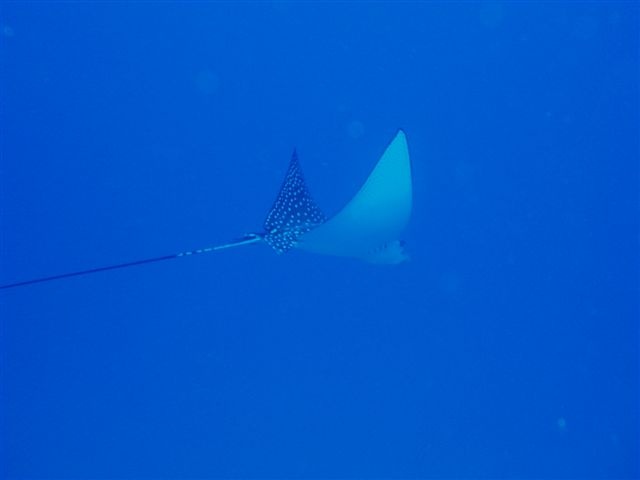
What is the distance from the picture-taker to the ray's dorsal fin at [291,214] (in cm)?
367

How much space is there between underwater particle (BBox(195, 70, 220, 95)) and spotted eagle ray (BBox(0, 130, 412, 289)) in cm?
450

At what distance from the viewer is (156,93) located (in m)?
7.57

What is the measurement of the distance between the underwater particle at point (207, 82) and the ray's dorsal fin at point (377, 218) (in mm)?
4728

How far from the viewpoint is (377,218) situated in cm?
351

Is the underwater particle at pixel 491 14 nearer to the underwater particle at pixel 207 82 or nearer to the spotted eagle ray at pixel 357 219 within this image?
the underwater particle at pixel 207 82

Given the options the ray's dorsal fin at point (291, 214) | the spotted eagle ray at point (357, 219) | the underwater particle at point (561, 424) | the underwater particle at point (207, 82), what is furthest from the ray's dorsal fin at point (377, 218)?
the underwater particle at point (207, 82)

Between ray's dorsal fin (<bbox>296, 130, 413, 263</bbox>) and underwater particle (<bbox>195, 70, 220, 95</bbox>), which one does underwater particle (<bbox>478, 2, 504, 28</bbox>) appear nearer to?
underwater particle (<bbox>195, 70, 220, 95</bbox>)

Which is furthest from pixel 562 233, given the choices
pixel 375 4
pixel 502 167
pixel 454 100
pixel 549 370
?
pixel 375 4

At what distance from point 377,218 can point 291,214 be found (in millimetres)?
639

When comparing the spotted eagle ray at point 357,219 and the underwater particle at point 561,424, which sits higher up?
the spotted eagle ray at point 357,219

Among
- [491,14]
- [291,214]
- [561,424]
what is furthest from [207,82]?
[561,424]

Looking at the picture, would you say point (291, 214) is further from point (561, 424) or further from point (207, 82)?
point (561, 424)

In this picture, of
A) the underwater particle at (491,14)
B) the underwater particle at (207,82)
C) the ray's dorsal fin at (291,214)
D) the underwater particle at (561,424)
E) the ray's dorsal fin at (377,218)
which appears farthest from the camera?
the underwater particle at (491,14)

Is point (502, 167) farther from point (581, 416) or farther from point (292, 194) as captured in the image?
point (292, 194)
